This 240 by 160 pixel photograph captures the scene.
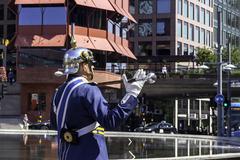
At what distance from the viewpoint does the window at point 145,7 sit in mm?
95188

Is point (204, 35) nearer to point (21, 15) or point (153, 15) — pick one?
point (153, 15)

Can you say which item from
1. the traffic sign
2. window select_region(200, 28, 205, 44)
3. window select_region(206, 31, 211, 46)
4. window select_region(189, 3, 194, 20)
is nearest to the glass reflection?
the traffic sign

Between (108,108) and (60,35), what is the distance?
1981 inches

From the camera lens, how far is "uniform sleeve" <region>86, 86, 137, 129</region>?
15.2ft

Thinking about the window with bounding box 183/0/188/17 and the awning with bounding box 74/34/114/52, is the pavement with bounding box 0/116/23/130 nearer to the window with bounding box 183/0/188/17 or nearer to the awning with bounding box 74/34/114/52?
the awning with bounding box 74/34/114/52

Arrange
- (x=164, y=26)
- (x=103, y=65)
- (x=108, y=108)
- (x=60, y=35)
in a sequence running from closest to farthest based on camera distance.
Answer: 1. (x=108, y=108)
2. (x=60, y=35)
3. (x=103, y=65)
4. (x=164, y=26)

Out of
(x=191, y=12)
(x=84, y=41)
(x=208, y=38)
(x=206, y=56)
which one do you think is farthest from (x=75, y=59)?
(x=208, y=38)

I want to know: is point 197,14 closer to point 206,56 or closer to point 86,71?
point 206,56

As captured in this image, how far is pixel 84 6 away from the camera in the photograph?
56438 mm

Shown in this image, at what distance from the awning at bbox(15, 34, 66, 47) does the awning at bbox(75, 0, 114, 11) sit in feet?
12.8

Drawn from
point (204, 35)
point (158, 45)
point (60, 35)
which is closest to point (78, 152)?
point (60, 35)

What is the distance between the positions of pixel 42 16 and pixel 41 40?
2.51 meters

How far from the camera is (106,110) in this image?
4672 mm

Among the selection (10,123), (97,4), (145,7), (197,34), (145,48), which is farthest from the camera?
(197,34)
